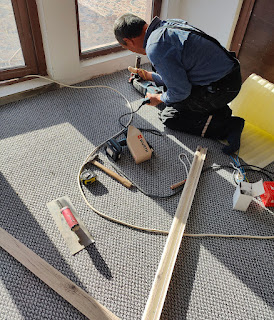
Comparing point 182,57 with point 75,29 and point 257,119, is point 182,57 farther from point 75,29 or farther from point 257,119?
point 75,29

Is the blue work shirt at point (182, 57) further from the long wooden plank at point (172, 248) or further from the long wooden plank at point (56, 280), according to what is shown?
the long wooden plank at point (56, 280)

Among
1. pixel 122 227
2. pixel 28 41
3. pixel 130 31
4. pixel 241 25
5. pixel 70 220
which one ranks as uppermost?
pixel 130 31

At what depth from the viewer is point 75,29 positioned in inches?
77.1

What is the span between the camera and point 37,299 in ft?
3.38

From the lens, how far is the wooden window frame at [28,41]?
1778 mm

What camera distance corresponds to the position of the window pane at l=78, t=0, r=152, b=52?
2.07 meters

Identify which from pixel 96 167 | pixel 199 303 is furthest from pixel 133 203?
pixel 199 303

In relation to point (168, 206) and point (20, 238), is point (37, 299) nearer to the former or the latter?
point (20, 238)

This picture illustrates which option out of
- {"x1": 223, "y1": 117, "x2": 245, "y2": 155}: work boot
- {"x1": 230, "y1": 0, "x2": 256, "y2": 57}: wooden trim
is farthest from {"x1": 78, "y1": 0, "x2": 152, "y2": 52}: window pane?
{"x1": 223, "y1": 117, "x2": 245, "y2": 155}: work boot

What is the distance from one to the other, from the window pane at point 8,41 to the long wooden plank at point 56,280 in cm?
128

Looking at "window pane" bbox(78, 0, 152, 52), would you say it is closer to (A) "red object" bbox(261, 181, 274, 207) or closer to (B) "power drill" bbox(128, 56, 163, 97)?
(B) "power drill" bbox(128, 56, 163, 97)

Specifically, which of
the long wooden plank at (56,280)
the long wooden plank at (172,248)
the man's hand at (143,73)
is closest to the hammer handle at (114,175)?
the long wooden plank at (172,248)

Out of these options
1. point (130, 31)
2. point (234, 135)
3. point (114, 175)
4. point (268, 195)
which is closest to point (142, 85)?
point (130, 31)

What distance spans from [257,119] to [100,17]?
54.9 inches
